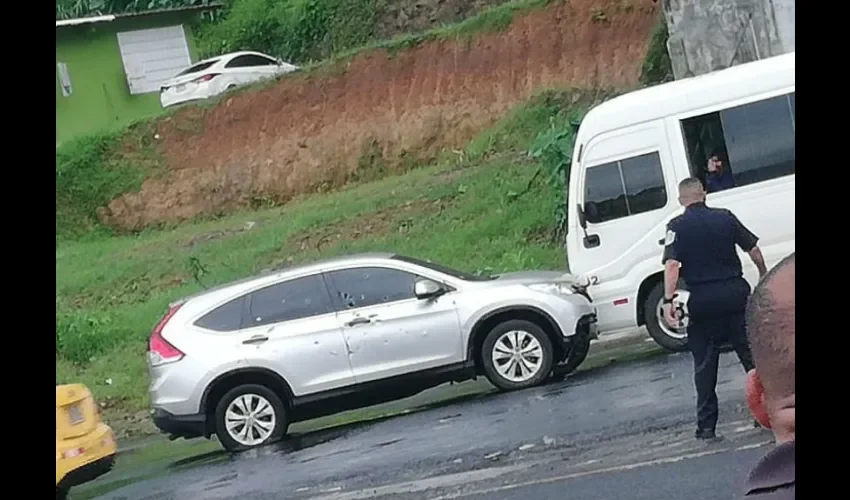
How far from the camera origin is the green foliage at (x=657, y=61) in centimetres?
400

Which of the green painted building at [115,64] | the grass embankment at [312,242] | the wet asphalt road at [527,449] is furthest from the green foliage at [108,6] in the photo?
the wet asphalt road at [527,449]

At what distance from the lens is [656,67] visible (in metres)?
4.01

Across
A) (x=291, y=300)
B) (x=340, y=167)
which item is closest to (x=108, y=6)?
(x=340, y=167)

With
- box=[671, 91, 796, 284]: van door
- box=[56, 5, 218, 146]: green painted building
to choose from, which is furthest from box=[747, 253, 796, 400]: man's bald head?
box=[56, 5, 218, 146]: green painted building

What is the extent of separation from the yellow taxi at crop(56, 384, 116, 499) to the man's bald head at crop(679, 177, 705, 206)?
87.1 inches

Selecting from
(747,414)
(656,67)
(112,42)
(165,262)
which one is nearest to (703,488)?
(747,414)

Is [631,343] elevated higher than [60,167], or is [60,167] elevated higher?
[60,167]

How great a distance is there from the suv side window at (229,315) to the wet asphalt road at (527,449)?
0.47 m

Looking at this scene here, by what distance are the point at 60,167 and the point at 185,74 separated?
57 cm

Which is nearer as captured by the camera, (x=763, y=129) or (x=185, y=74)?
(x=763, y=129)

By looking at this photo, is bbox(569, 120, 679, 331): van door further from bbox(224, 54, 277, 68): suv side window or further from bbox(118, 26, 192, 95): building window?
bbox(118, 26, 192, 95): building window

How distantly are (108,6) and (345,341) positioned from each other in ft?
5.02
